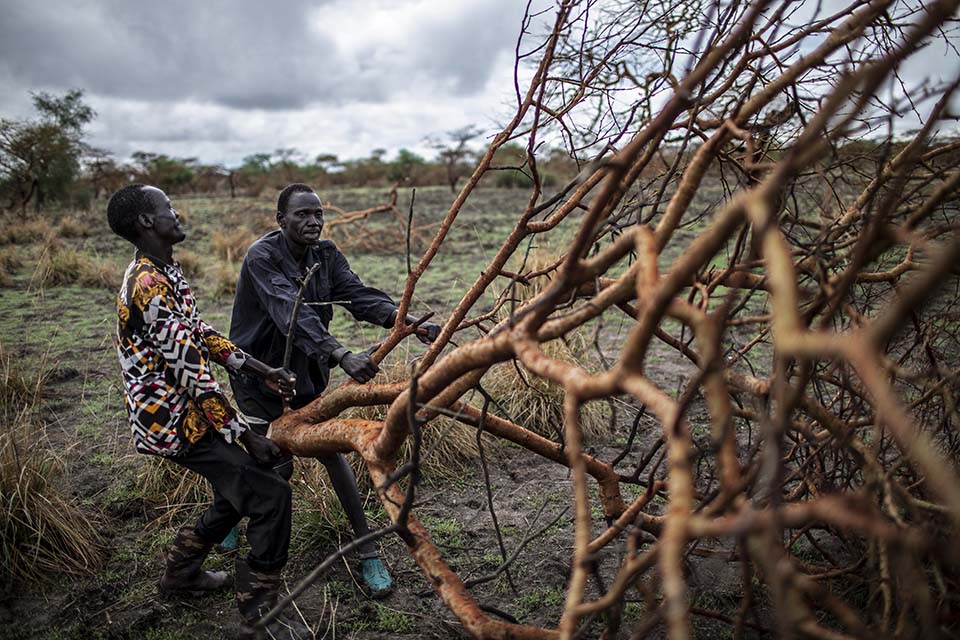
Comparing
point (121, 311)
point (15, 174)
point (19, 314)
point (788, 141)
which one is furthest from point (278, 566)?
point (15, 174)

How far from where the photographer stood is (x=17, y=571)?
2.57m

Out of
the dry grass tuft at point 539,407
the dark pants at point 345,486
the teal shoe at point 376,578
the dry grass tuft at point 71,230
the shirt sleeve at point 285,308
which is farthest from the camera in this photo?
the dry grass tuft at point 71,230

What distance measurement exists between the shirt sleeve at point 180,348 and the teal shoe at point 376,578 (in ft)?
2.66

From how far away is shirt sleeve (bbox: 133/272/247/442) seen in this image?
209 cm

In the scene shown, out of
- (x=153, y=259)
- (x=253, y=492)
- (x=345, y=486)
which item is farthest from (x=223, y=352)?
(x=345, y=486)

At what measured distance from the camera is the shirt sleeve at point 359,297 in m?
2.80

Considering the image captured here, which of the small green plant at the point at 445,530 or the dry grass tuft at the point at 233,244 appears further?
the dry grass tuft at the point at 233,244

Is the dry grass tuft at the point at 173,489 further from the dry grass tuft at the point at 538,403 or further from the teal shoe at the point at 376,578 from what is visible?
the dry grass tuft at the point at 538,403

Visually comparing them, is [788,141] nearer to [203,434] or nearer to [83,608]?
[203,434]

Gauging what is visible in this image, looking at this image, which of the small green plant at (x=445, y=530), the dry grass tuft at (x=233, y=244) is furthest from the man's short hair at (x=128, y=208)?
the dry grass tuft at (x=233, y=244)

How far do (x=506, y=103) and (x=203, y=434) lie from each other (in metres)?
1.86

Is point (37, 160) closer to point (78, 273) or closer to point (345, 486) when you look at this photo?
point (78, 273)

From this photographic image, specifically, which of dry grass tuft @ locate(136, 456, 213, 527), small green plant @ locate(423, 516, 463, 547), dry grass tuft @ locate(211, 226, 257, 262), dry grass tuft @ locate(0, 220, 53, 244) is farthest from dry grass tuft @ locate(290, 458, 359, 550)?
dry grass tuft @ locate(0, 220, 53, 244)

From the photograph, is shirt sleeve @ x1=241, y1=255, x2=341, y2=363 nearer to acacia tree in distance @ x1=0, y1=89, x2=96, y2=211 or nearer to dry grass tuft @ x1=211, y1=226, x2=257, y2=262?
dry grass tuft @ x1=211, y1=226, x2=257, y2=262
